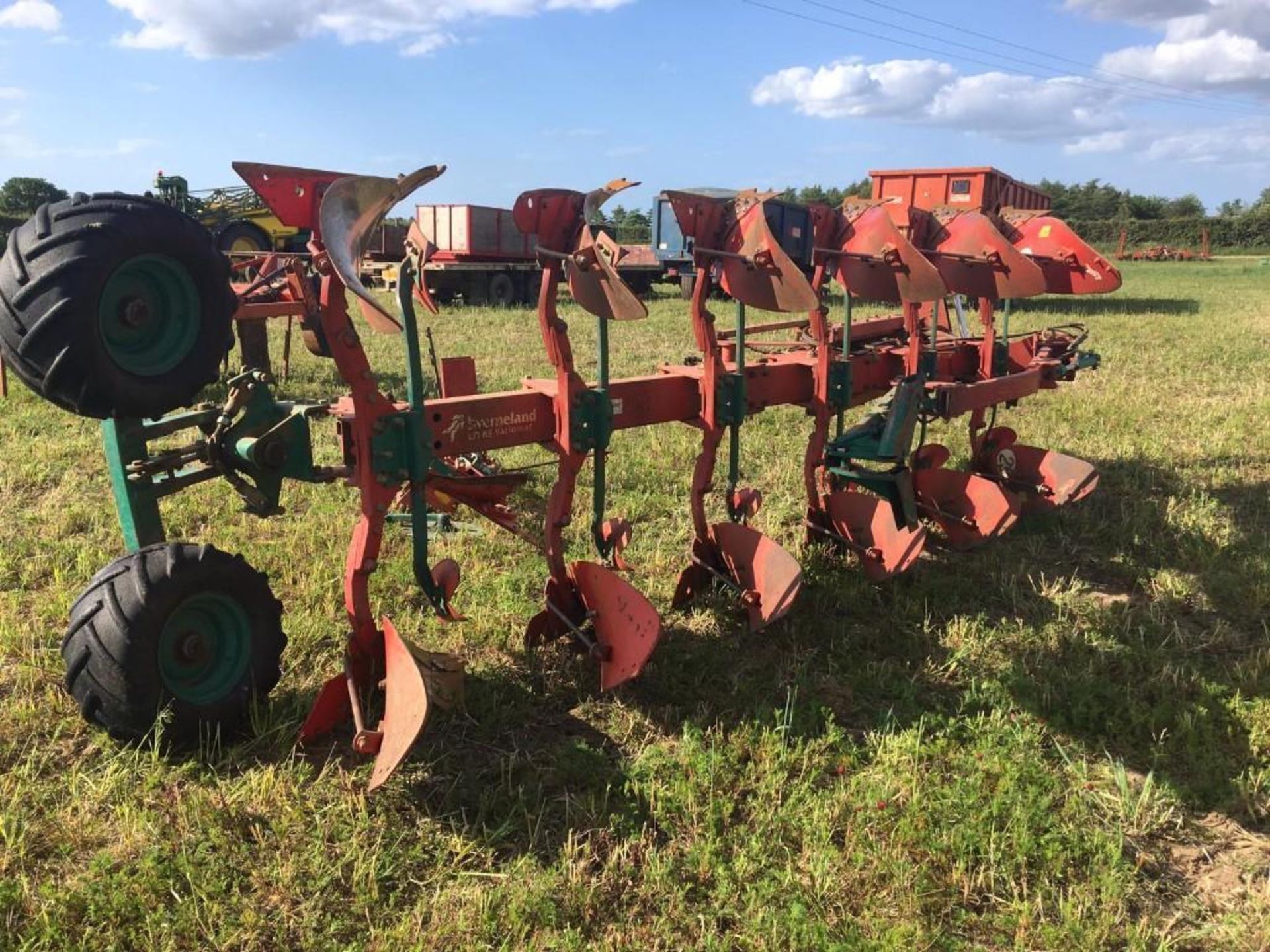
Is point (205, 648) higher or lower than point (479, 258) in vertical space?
lower

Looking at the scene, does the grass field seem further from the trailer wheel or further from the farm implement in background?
the farm implement in background

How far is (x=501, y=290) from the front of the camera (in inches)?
747

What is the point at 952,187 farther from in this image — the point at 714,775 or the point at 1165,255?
the point at 1165,255

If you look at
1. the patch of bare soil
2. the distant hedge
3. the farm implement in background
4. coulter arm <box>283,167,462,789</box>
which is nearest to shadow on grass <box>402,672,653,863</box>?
coulter arm <box>283,167,462,789</box>

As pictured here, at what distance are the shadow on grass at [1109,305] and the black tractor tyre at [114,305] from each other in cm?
1793

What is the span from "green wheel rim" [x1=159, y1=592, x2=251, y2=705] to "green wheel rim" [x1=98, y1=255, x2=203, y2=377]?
29.2 inches

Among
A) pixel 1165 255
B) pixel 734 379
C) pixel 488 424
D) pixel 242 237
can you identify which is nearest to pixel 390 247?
pixel 242 237

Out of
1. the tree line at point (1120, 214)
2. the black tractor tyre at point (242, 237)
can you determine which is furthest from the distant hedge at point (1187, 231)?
the black tractor tyre at point (242, 237)

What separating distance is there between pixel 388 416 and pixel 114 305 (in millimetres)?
821

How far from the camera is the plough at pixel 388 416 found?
258 cm

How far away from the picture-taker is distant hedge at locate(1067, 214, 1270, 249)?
54.2 metres

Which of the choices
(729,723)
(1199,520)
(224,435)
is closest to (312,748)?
(224,435)

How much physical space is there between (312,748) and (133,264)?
160 cm

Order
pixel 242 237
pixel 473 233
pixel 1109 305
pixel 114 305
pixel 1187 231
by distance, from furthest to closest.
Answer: pixel 1187 231 → pixel 1109 305 → pixel 473 233 → pixel 242 237 → pixel 114 305
